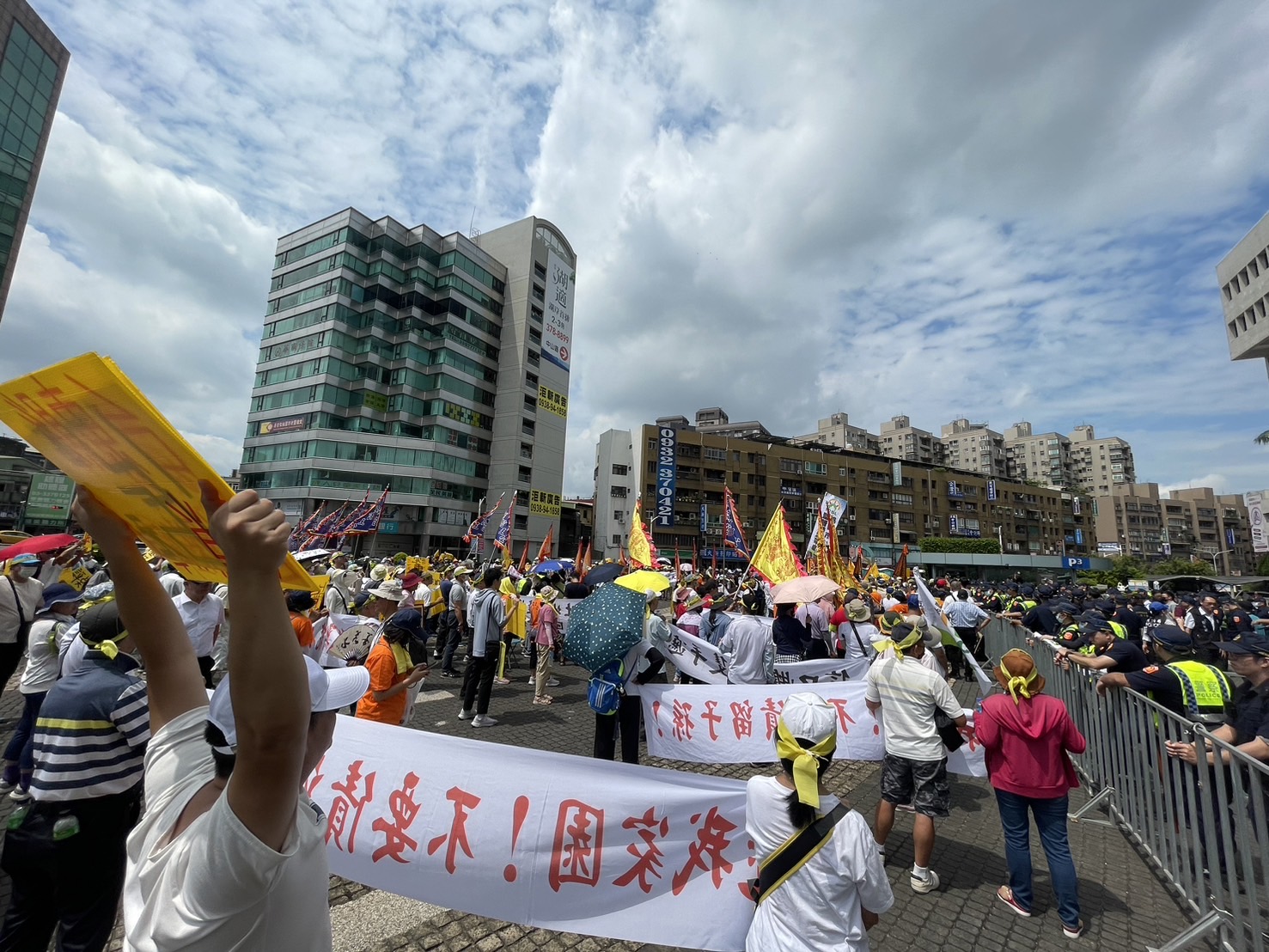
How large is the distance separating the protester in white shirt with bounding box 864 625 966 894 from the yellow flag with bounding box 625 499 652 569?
7890 mm

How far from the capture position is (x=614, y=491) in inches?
2493

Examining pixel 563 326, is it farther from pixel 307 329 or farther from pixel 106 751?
pixel 106 751

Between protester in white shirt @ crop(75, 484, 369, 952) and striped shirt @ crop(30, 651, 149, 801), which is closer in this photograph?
protester in white shirt @ crop(75, 484, 369, 952)

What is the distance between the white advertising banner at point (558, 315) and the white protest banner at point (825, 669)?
5607 centimetres

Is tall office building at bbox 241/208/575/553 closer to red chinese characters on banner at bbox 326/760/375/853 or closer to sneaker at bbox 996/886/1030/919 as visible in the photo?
red chinese characters on banner at bbox 326/760/375/853

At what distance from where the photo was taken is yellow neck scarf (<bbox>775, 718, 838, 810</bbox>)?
2334 millimetres

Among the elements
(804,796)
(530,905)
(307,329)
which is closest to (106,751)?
(530,905)

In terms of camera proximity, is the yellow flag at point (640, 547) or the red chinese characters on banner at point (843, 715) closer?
the red chinese characters on banner at point (843, 715)

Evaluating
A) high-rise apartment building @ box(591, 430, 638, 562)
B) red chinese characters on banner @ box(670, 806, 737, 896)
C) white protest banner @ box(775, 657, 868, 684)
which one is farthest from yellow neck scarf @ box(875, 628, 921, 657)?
high-rise apartment building @ box(591, 430, 638, 562)

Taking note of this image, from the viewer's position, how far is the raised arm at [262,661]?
99 cm

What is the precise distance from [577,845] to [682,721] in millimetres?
2774

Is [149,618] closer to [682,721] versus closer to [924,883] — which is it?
[682,721]

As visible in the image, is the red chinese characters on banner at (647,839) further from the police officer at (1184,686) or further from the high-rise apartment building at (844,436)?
the high-rise apartment building at (844,436)

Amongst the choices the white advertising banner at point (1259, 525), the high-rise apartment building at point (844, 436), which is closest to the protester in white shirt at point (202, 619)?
the white advertising banner at point (1259, 525)
